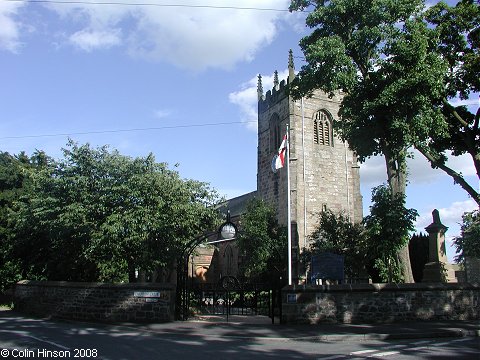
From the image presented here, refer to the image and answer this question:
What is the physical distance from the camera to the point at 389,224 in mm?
19391

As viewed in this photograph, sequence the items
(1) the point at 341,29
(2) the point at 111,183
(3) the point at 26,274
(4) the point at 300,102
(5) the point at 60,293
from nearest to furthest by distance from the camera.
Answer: (5) the point at 60,293
(1) the point at 341,29
(2) the point at 111,183
(3) the point at 26,274
(4) the point at 300,102

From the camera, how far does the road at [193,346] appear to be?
30.7 ft

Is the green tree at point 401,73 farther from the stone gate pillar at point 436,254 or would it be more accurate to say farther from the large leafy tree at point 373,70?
the stone gate pillar at point 436,254

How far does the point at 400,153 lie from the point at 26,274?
21.3 meters

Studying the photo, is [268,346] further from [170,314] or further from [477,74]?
[477,74]

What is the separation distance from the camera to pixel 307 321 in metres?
15.2

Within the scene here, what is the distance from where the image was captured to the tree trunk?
19109 millimetres

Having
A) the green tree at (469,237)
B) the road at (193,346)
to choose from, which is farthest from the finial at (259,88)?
the road at (193,346)

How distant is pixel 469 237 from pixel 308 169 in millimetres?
15216

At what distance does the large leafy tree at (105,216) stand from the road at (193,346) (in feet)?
18.4

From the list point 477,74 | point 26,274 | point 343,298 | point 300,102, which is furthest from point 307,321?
point 300,102

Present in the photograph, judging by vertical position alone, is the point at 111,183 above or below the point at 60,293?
above

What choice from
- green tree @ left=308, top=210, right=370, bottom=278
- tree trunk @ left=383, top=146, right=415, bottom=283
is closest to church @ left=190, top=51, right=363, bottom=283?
green tree @ left=308, top=210, right=370, bottom=278

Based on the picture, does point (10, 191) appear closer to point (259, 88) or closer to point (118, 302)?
point (118, 302)
